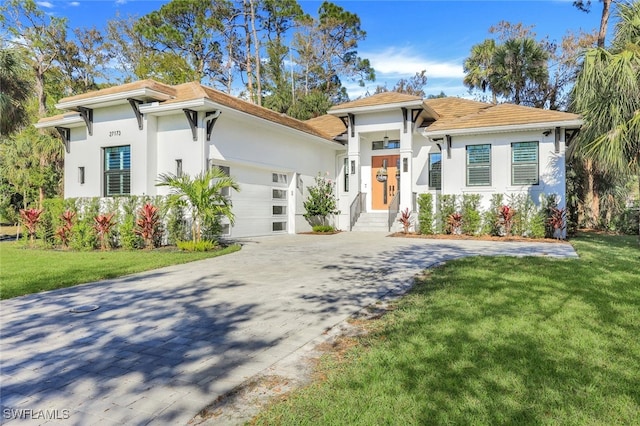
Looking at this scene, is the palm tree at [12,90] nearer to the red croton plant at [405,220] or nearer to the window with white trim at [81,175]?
the window with white trim at [81,175]

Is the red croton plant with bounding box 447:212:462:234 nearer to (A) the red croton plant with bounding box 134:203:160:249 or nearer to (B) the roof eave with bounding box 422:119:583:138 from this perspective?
(B) the roof eave with bounding box 422:119:583:138

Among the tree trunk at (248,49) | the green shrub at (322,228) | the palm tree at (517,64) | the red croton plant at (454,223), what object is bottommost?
the green shrub at (322,228)

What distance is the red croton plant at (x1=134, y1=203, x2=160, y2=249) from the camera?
10891 millimetres

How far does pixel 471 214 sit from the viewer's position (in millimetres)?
13719

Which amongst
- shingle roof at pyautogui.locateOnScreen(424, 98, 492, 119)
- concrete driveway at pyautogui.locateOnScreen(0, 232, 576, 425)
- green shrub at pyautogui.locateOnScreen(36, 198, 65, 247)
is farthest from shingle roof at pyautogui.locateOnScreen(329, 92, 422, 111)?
green shrub at pyautogui.locateOnScreen(36, 198, 65, 247)

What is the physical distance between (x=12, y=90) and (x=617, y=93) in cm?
1901

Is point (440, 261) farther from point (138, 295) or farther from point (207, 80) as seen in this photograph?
point (207, 80)

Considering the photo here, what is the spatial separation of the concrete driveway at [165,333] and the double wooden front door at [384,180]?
359 inches

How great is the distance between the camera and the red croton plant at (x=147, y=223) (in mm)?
10891

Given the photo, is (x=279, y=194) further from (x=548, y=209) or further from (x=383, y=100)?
(x=548, y=209)

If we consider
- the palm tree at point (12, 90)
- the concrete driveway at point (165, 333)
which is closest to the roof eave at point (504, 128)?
the concrete driveway at point (165, 333)

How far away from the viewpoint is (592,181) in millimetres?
18125

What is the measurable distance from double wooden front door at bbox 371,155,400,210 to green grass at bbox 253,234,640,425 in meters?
11.7

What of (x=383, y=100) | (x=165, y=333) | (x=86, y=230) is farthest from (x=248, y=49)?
(x=165, y=333)
